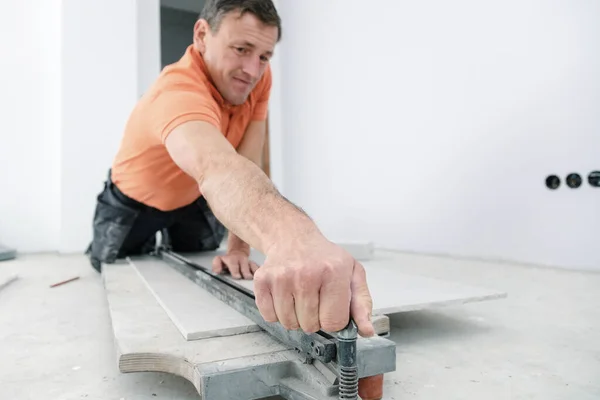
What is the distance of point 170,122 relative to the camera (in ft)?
3.45

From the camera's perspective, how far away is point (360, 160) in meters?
3.36

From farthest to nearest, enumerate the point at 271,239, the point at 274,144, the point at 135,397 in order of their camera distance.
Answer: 1. the point at 274,144
2. the point at 135,397
3. the point at 271,239

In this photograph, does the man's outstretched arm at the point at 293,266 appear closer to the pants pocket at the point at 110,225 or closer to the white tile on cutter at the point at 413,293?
the white tile on cutter at the point at 413,293

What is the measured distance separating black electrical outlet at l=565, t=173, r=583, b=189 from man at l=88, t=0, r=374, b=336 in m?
1.39

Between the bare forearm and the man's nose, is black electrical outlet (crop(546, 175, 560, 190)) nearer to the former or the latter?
the man's nose

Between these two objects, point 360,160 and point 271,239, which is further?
point 360,160

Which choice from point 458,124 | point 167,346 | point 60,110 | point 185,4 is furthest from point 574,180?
point 185,4

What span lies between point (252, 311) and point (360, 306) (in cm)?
47

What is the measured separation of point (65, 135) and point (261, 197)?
3.22 metres

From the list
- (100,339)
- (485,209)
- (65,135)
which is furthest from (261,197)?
(65,135)

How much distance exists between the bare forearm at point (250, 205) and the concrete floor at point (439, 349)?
1.09ft

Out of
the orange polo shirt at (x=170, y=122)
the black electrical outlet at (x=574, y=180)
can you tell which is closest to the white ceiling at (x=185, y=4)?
the orange polo shirt at (x=170, y=122)

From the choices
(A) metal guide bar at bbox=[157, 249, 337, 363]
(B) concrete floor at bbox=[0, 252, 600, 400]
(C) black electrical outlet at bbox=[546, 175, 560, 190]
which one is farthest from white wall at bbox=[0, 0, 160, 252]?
(C) black electrical outlet at bbox=[546, 175, 560, 190]

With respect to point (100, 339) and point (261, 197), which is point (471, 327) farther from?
point (100, 339)
